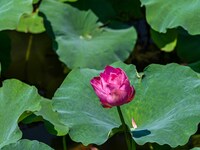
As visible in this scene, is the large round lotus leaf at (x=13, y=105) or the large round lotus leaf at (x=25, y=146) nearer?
the large round lotus leaf at (x=25, y=146)

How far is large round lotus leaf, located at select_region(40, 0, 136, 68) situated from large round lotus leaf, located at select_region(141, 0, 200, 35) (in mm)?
315

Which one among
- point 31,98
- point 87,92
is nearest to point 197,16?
point 87,92

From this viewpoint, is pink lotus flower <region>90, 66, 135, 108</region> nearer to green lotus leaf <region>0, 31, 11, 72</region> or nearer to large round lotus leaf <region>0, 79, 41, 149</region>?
large round lotus leaf <region>0, 79, 41, 149</region>

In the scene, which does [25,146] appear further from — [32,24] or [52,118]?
[32,24]

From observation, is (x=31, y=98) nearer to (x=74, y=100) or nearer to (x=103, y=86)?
(x=74, y=100)

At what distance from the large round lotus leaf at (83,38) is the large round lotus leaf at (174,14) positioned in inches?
12.4

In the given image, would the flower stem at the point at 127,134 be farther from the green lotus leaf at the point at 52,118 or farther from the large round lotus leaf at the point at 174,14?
the large round lotus leaf at the point at 174,14

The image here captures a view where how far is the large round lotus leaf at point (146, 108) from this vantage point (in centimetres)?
150

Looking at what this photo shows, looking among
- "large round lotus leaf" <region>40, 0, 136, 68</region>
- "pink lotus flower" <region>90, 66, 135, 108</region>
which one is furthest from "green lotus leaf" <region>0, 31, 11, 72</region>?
"pink lotus flower" <region>90, 66, 135, 108</region>

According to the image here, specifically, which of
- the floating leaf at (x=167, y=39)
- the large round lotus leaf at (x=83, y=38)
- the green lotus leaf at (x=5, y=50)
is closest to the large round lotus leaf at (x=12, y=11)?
the large round lotus leaf at (x=83, y=38)

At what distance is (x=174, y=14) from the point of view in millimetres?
1907

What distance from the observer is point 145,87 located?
169 cm

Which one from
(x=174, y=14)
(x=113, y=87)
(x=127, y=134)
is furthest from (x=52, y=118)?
(x=174, y=14)

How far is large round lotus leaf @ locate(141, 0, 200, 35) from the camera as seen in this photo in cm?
186
